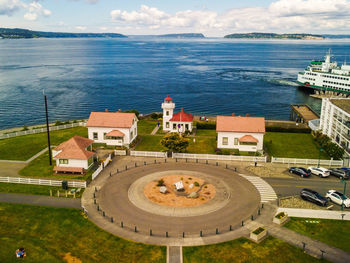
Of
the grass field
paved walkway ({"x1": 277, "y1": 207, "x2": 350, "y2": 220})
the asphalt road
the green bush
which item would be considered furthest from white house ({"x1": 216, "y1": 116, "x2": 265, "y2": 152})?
the grass field

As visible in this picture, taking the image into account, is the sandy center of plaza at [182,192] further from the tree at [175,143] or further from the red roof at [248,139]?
the red roof at [248,139]

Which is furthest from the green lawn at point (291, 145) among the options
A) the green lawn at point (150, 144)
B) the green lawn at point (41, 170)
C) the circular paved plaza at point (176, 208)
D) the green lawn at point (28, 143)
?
the green lawn at point (28, 143)

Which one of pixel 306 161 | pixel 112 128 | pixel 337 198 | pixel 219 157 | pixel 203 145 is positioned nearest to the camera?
pixel 337 198

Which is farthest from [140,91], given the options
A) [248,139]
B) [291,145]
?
[248,139]

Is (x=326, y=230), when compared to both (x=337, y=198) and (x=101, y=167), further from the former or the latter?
(x=101, y=167)

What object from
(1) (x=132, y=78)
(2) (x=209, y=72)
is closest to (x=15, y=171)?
(1) (x=132, y=78)

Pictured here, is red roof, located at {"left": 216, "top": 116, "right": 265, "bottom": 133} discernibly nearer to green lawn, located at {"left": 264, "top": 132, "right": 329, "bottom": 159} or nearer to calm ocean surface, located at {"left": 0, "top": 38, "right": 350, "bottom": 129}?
green lawn, located at {"left": 264, "top": 132, "right": 329, "bottom": 159}

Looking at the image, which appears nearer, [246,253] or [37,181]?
[246,253]
